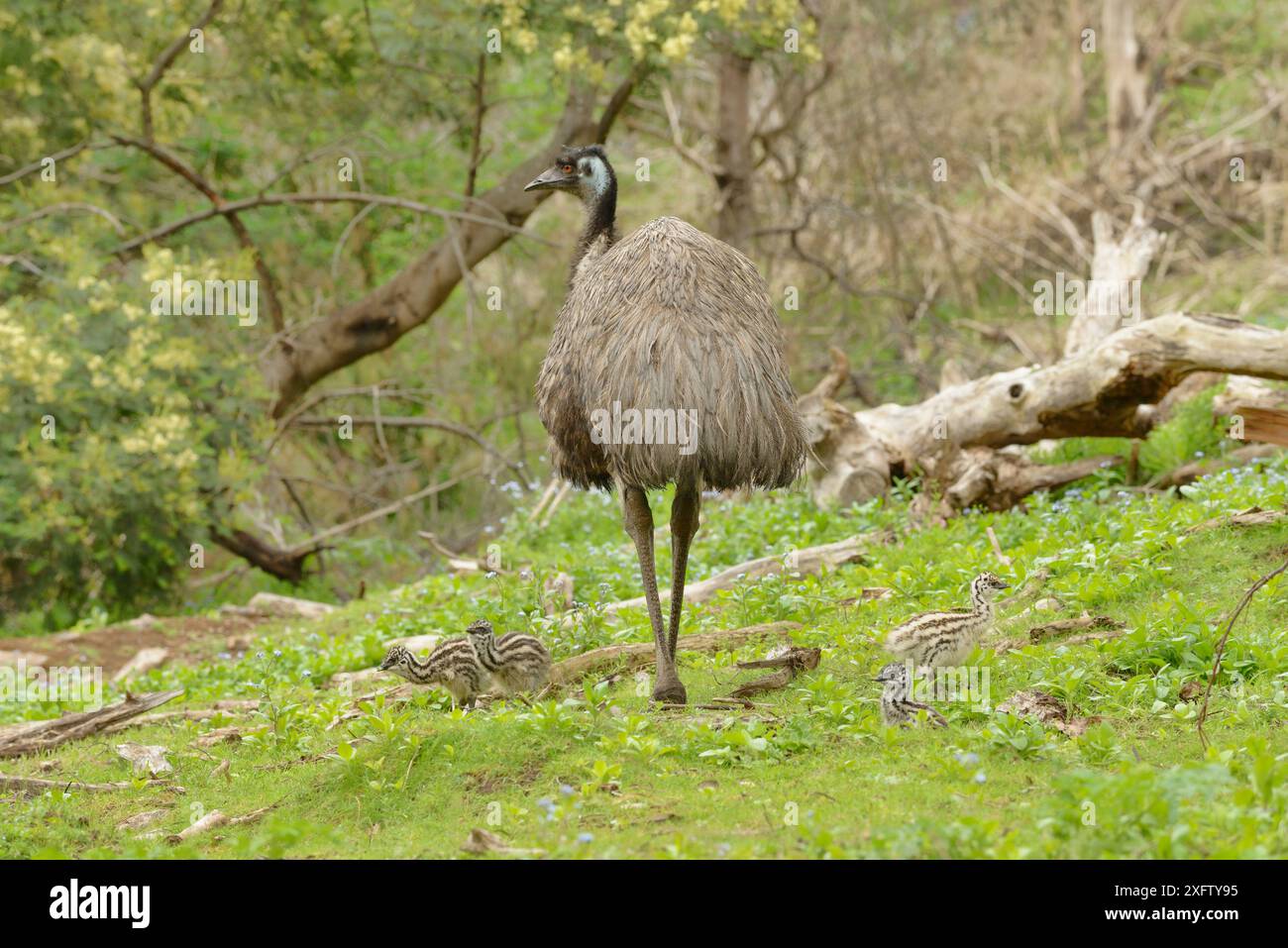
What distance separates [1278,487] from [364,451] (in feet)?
41.3

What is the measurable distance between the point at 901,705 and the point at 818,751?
0.49m

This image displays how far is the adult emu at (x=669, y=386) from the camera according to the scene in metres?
6.56

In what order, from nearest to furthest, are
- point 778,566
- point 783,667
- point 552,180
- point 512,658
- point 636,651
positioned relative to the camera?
point 783,667 → point 512,658 → point 636,651 → point 552,180 → point 778,566

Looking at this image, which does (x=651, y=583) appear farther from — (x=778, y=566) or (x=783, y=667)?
(x=778, y=566)

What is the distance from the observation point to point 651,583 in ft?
23.4

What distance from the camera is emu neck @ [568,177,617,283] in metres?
8.41

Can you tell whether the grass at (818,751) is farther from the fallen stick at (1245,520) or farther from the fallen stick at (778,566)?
the fallen stick at (778,566)

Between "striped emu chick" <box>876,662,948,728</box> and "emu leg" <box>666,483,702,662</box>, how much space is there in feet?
3.65

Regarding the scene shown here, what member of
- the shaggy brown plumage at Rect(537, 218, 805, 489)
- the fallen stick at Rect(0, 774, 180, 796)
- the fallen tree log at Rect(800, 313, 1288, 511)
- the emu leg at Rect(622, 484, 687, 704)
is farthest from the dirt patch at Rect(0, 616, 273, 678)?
the emu leg at Rect(622, 484, 687, 704)

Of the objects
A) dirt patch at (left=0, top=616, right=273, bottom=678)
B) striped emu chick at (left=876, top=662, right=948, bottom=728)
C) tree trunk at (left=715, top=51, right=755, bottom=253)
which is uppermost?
tree trunk at (left=715, top=51, right=755, bottom=253)

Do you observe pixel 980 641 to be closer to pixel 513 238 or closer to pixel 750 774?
pixel 750 774

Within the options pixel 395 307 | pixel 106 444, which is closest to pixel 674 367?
pixel 106 444

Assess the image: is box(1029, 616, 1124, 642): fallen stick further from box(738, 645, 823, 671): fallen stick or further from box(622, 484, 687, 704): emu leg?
box(622, 484, 687, 704): emu leg
